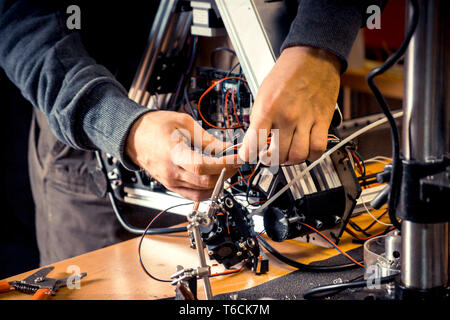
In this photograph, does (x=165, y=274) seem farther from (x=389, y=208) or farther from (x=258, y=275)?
(x=389, y=208)

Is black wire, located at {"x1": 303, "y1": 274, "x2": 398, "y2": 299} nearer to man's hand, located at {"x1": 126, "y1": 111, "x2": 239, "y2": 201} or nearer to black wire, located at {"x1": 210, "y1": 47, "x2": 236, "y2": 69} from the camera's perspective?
man's hand, located at {"x1": 126, "y1": 111, "x2": 239, "y2": 201}

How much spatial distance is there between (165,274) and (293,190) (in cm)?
27

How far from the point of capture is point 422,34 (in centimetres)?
50

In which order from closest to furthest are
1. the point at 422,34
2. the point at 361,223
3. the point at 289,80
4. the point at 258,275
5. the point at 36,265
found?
the point at 422,34 < the point at 289,80 < the point at 258,275 < the point at 361,223 < the point at 36,265

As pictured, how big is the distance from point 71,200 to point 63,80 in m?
0.50

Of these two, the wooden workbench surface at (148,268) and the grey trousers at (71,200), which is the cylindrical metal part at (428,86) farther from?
the grey trousers at (71,200)

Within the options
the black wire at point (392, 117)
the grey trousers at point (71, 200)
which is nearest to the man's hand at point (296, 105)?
the black wire at point (392, 117)

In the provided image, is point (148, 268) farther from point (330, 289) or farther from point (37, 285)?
point (330, 289)

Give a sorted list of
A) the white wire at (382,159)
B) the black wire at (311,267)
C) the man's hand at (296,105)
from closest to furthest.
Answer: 1. the man's hand at (296,105)
2. the black wire at (311,267)
3. the white wire at (382,159)

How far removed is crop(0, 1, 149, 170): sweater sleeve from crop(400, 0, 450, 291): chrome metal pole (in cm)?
Answer: 52

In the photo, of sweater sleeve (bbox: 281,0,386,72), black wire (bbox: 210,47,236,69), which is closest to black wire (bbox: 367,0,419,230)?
sweater sleeve (bbox: 281,0,386,72)

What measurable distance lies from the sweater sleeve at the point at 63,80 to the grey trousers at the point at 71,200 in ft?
1.04

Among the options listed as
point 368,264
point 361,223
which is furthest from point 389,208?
point 361,223

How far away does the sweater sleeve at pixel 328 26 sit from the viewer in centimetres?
80
